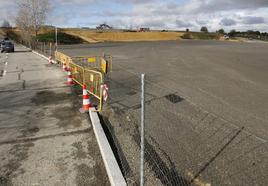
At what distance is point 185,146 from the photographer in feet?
18.6

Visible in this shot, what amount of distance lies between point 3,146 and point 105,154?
2436mm

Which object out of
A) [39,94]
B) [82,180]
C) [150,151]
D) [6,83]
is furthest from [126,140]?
[6,83]

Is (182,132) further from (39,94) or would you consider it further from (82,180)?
(39,94)

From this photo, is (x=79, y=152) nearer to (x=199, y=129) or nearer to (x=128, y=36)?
(x=199, y=129)

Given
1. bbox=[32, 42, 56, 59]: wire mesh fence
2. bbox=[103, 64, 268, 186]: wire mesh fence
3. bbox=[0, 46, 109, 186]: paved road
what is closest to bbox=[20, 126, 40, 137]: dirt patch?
bbox=[0, 46, 109, 186]: paved road

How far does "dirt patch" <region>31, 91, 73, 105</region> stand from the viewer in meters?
9.41

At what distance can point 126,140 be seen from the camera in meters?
5.91

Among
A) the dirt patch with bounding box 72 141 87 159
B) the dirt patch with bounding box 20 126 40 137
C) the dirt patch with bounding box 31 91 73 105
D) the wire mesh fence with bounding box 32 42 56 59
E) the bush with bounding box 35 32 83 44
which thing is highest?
the bush with bounding box 35 32 83 44

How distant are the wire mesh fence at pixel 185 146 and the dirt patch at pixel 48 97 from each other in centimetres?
221

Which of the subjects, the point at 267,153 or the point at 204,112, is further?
the point at 204,112

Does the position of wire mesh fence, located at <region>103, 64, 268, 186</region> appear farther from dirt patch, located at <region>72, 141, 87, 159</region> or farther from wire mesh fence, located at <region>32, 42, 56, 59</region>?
wire mesh fence, located at <region>32, 42, 56, 59</region>

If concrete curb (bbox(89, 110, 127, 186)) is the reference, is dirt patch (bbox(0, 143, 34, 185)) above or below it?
below

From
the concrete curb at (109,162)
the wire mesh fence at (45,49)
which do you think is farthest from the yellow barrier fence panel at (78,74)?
the wire mesh fence at (45,49)

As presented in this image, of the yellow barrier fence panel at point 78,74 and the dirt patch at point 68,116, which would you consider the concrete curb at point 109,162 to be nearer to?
the dirt patch at point 68,116
